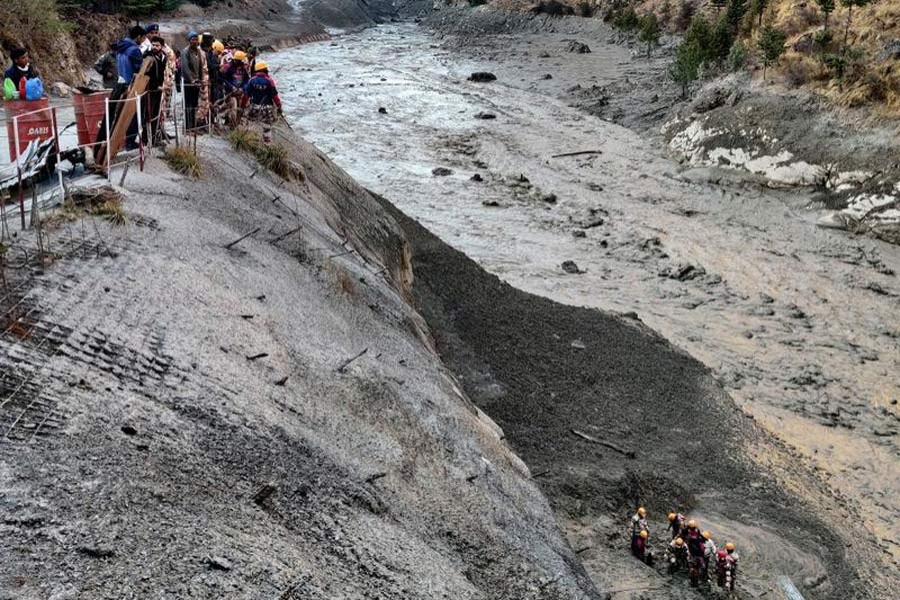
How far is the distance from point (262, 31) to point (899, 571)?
82.5m

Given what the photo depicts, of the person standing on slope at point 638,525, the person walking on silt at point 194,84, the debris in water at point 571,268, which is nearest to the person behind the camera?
the person standing on slope at point 638,525

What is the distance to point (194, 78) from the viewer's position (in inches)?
683

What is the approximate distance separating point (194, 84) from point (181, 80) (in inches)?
11.0

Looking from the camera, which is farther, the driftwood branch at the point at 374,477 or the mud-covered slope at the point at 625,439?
the mud-covered slope at the point at 625,439

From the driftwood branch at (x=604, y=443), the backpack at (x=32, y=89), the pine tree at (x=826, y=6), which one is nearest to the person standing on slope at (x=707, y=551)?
the driftwood branch at (x=604, y=443)

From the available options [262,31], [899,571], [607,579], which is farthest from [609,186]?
[262,31]

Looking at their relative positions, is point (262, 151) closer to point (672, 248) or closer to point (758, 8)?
point (672, 248)

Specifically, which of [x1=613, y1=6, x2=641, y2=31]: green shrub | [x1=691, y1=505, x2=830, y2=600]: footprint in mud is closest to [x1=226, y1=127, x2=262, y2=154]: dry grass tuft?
[x1=691, y1=505, x2=830, y2=600]: footprint in mud

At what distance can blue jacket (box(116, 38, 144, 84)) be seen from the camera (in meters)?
13.9

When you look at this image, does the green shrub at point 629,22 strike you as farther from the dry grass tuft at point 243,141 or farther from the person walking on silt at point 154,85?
the person walking on silt at point 154,85

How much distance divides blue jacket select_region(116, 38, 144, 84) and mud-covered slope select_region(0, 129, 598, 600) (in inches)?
72.9

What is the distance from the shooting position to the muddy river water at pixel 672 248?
20266 millimetres

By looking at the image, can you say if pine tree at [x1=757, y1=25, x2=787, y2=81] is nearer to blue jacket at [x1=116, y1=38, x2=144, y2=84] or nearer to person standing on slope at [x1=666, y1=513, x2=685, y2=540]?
person standing on slope at [x1=666, y1=513, x2=685, y2=540]

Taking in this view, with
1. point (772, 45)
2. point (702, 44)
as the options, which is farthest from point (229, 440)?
point (702, 44)
